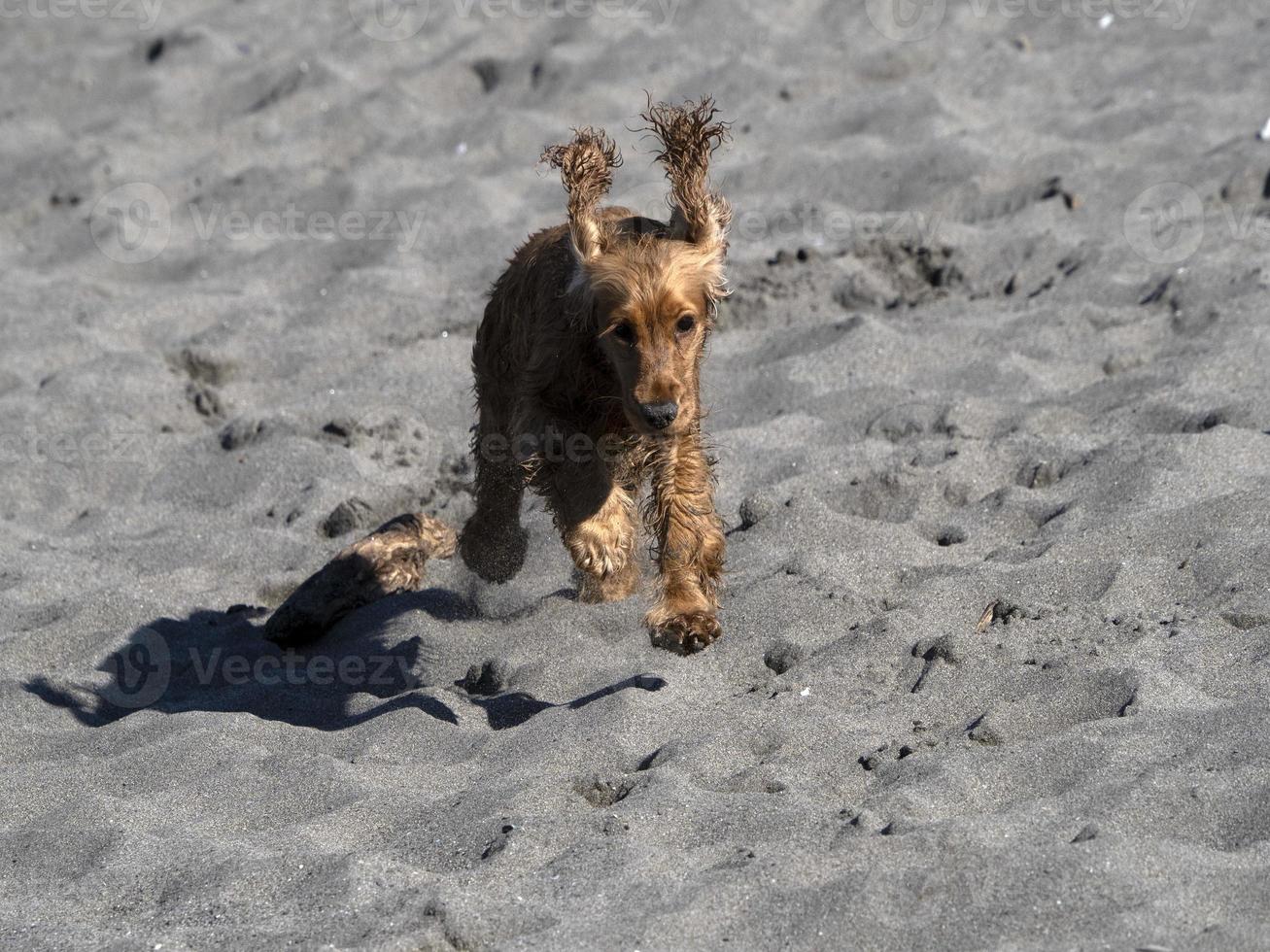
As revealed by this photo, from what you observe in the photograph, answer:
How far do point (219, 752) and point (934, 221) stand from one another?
525 centimetres

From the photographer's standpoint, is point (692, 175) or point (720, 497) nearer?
point (692, 175)

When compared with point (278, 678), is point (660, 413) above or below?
above

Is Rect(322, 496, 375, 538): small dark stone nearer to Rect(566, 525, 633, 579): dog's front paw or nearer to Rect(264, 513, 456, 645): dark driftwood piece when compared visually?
Rect(264, 513, 456, 645): dark driftwood piece

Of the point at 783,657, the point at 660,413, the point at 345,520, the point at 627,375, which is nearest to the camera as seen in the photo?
the point at 660,413

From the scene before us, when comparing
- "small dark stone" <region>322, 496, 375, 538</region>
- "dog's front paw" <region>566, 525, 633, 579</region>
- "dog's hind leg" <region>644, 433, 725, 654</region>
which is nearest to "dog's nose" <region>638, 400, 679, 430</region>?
"dog's hind leg" <region>644, 433, 725, 654</region>

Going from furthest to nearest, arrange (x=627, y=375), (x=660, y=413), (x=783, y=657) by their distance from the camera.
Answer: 1. (x=783, y=657)
2. (x=627, y=375)
3. (x=660, y=413)

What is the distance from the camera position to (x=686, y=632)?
4.79 m

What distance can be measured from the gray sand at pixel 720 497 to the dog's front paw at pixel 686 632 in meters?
0.19

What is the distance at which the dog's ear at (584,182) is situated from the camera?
5082 mm

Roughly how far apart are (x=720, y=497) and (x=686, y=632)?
1.59 m

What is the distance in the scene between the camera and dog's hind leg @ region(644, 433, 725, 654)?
4820mm

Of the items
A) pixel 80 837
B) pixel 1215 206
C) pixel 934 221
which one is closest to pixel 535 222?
pixel 934 221

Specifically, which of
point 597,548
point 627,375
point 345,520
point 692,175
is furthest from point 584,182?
point 345,520

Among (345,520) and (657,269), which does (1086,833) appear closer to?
(657,269)
